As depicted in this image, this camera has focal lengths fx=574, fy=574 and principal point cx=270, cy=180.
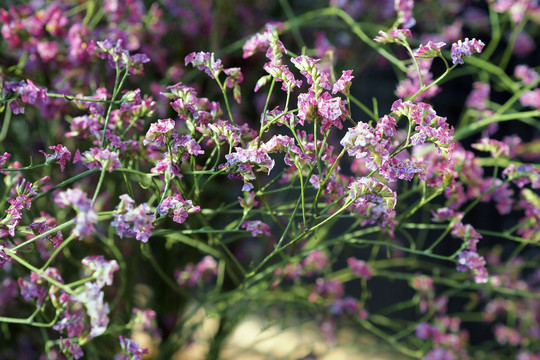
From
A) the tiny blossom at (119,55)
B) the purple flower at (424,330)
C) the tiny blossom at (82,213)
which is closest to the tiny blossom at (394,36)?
the tiny blossom at (119,55)

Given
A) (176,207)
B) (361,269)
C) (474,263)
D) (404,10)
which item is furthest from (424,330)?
(176,207)

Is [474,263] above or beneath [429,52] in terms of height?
beneath

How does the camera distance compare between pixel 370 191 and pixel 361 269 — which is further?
pixel 361 269

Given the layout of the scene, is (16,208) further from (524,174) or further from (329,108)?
(524,174)

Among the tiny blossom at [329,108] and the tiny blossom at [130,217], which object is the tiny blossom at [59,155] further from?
the tiny blossom at [329,108]

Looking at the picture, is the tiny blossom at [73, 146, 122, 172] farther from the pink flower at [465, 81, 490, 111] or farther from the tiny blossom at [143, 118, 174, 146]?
the pink flower at [465, 81, 490, 111]

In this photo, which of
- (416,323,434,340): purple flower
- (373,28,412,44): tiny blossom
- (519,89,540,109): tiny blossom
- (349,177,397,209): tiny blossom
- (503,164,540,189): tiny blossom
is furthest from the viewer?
(416,323,434,340): purple flower

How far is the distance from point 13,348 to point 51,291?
3.21ft

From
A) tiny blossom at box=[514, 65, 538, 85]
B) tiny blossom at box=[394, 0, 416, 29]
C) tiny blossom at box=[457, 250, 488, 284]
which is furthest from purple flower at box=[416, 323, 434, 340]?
tiny blossom at box=[394, 0, 416, 29]

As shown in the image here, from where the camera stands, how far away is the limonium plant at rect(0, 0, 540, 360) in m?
0.84

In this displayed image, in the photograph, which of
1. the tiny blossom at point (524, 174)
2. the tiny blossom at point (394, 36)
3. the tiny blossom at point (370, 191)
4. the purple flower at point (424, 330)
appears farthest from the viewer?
the purple flower at point (424, 330)

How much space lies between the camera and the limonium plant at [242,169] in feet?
2.75

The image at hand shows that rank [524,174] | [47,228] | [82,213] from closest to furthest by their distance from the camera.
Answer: [82,213]
[47,228]
[524,174]

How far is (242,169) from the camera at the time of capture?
832 millimetres
